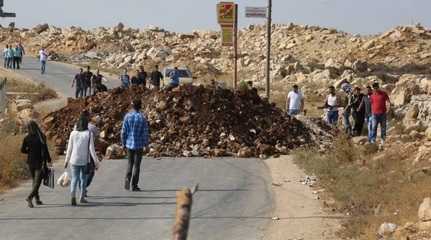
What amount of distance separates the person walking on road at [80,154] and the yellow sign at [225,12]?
2341 centimetres

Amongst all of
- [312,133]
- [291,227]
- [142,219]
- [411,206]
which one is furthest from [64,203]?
[312,133]

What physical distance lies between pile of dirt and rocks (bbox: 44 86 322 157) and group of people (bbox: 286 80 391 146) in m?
1.32

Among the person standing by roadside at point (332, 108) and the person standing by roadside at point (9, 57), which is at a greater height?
the person standing by roadside at point (9, 57)

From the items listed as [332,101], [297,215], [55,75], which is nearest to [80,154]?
[297,215]

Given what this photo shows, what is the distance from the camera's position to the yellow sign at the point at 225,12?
122 ft

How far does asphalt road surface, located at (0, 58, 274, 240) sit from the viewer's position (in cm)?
1219

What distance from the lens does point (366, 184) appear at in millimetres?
15648

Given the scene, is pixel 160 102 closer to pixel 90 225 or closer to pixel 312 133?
pixel 312 133

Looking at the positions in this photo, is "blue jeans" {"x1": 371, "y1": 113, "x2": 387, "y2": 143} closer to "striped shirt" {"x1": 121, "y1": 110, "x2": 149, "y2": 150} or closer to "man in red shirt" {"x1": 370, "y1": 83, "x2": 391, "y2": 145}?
"man in red shirt" {"x1": 370, "y1": 83, "x2": 391, "y2": 145}

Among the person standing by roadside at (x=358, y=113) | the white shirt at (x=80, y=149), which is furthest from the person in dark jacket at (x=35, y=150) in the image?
the person standing by roadside at (x=358, y=113)

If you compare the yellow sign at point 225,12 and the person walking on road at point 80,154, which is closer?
the person walking on road at point 80,154

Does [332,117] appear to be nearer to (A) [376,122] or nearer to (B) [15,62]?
(A) [376,122]

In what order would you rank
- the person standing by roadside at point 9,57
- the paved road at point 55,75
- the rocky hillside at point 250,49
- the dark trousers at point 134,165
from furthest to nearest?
the rocky hillside at point 250,49 → the person standing by roadside at point 9,57 → the paved road at point 55,75 → the dark trousers at point 134,165

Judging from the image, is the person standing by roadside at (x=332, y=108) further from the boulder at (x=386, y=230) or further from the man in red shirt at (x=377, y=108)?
the boulder at (x=386, y=230)
